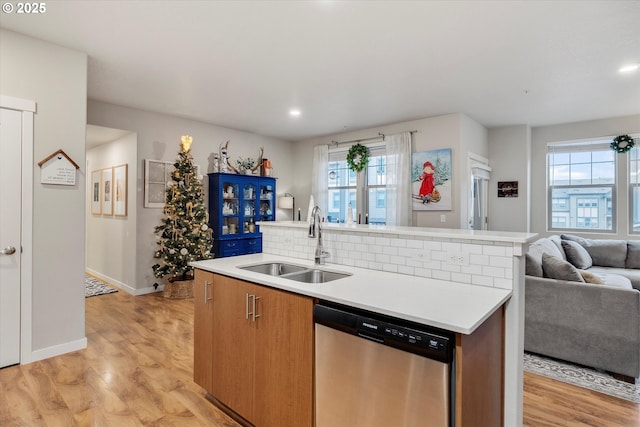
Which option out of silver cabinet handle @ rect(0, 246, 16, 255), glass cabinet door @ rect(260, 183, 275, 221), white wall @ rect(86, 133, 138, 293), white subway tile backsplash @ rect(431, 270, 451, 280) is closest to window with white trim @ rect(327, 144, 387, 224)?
glass cabinet door @ rect(260, 183, 275, 221)

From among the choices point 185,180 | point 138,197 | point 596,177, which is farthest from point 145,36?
point 596,177

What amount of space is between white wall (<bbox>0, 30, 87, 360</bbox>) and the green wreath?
408 centimetres

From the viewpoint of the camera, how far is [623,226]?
5207 millimetres

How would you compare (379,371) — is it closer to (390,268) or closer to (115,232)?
(390,268)

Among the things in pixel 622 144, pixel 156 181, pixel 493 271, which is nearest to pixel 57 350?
pixel 156 181

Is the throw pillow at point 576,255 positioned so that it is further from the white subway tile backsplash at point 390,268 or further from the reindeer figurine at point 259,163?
the reindeer figurine at point 259,163

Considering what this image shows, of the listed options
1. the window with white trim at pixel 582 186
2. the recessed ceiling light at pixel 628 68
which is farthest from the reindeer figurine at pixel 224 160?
the window with white trim at pixel 582 186

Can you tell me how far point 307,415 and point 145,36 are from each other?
121 inches

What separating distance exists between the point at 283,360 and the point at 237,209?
430 centimetres

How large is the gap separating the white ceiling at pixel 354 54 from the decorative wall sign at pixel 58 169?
3.28 feet

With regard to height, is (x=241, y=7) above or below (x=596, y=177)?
above

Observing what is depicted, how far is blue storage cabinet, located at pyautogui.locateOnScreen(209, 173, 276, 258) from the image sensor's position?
5445mm

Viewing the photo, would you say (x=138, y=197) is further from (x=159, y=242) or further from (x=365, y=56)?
(x=365, y=56)

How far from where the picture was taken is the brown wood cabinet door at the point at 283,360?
5.28 feet
